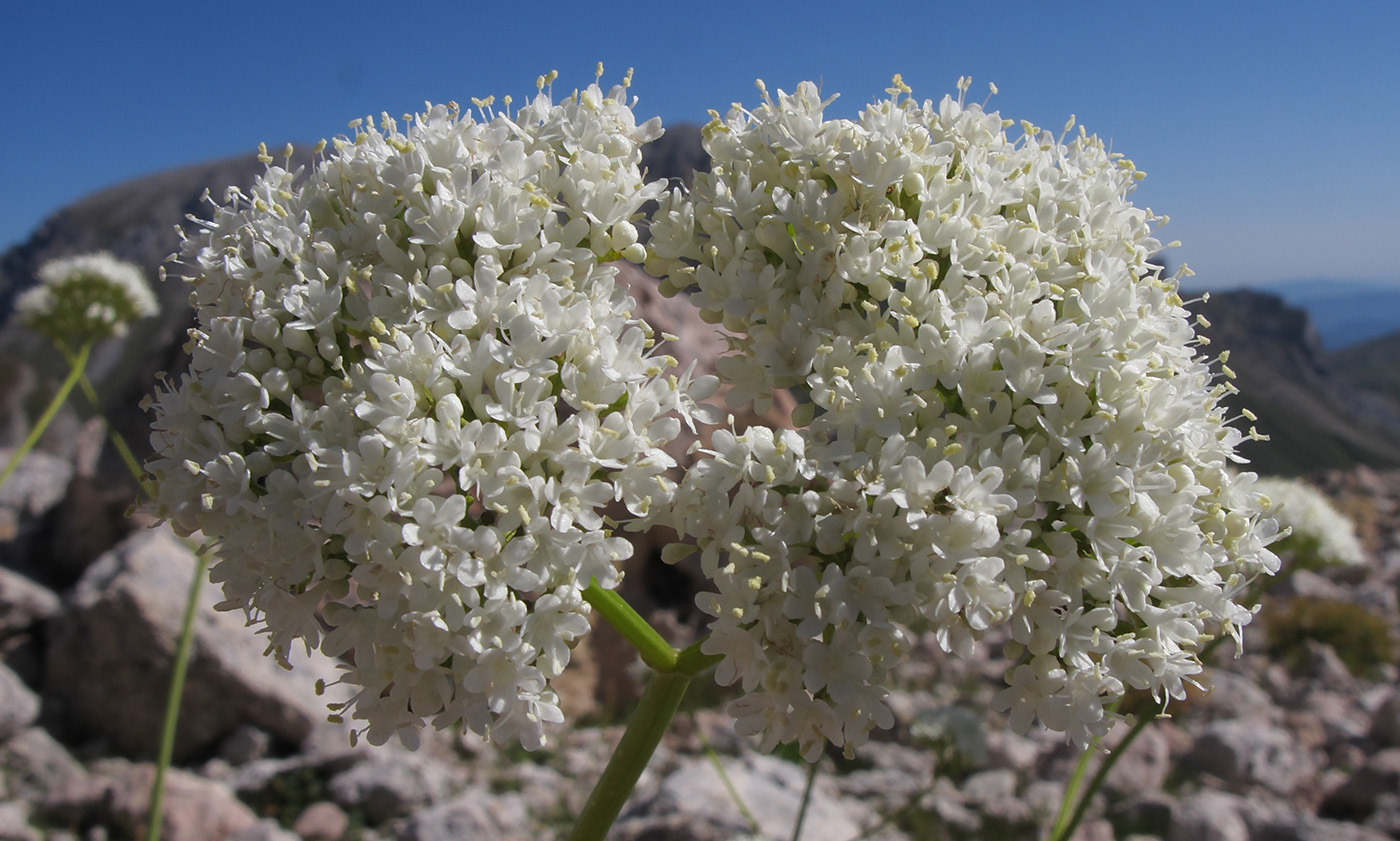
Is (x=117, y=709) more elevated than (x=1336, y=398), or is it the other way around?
(x=1336, y=398)

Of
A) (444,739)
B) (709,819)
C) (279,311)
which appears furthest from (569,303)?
(444,739)

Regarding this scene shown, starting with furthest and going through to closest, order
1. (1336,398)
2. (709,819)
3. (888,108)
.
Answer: (1336,398), (709,819), (888,108)

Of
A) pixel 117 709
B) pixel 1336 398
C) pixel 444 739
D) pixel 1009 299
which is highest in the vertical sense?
pixel 1336 398

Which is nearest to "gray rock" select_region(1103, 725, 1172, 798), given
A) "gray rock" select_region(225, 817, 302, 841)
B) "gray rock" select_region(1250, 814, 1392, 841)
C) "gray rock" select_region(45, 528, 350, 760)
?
"gray rock" select_region(1250, 814, 1392, 841)

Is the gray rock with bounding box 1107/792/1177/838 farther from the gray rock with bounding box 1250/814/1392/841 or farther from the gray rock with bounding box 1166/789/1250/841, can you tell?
the gray rock with bounding box 1250/814/1392/841

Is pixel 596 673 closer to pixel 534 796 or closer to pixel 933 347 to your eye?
pixel 534 796

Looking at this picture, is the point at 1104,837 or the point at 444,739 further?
the point at 444,739

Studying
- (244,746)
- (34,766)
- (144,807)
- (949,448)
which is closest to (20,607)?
(34,766)
